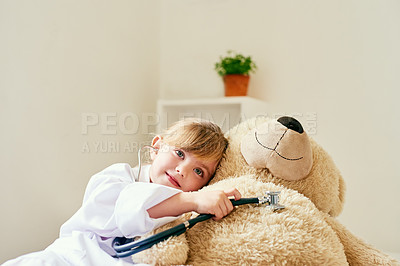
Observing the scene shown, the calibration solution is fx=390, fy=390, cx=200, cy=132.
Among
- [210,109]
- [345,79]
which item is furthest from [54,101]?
[345,79]

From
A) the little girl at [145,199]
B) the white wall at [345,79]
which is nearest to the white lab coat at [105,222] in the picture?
the little girl at [145,199]

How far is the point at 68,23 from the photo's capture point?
1.64 metres

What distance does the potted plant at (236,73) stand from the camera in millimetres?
1845

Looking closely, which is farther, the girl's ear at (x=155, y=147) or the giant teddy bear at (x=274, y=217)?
the girl's ear at (x=155, y=147)

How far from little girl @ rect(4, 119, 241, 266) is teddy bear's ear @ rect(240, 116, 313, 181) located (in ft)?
0.38

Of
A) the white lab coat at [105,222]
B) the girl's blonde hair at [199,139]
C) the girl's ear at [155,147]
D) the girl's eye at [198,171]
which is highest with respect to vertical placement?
the girl's blonde hair at [199,139]

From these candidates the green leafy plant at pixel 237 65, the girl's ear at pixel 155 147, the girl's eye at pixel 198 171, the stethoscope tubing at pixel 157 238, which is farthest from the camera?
the green leafy plant at pixel 237 65

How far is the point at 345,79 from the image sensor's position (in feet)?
5.82

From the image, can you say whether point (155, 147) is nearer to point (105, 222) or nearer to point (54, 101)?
point (105, 222)

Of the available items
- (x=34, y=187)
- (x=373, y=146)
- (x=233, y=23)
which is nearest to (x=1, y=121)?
(x=34, y=187)

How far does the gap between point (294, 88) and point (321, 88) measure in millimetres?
127

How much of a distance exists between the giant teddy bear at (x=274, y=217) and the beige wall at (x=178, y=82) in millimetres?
826

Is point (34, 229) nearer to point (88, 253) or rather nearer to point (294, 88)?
point (88, 253)

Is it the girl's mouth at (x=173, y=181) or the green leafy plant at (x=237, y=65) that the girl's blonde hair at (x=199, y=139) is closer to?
A: the girl's mouth at (x=173, y=181)
